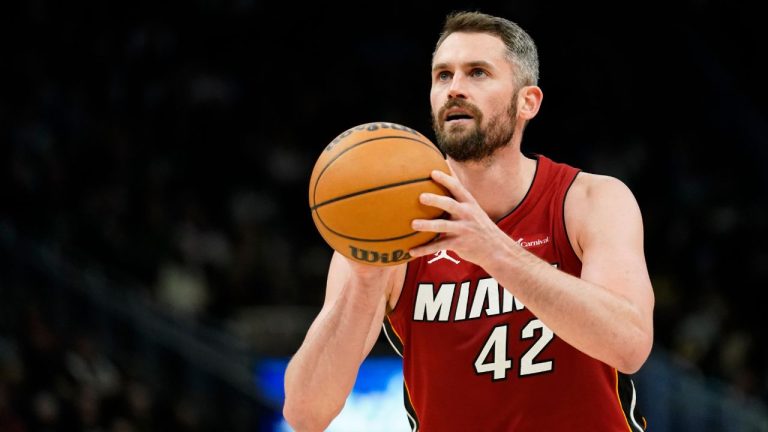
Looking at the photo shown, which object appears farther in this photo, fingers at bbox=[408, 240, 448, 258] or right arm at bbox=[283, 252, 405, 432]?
right arm at bbox=[283, 252, 405, 432]

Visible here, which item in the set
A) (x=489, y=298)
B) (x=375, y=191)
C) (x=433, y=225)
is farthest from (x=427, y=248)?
(x=489, y=298)

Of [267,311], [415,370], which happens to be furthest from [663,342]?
[415,370]

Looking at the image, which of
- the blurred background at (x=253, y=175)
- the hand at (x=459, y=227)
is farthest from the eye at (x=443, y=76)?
the blurred background at (x=253, y=175)

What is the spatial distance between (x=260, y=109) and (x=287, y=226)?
2589 millimetres

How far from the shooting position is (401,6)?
70.6ft

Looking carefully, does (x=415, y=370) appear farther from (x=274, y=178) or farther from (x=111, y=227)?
(x=274, y=178)

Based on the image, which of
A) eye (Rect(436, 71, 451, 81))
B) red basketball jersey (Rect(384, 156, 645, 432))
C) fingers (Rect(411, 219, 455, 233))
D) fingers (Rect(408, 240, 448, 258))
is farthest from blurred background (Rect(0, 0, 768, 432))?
fingers (Rect(411, 219, 455, 233))

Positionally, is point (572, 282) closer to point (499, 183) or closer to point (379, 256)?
point (379, 256)

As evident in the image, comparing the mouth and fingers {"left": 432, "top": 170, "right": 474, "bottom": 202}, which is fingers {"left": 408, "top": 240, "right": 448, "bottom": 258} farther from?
the mouth

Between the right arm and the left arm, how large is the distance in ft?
1.99

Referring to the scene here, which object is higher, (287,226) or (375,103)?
(375,103)

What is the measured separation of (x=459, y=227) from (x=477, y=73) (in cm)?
112

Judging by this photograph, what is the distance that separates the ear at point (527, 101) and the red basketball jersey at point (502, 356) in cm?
35

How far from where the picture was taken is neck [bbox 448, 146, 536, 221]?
5055 mm
